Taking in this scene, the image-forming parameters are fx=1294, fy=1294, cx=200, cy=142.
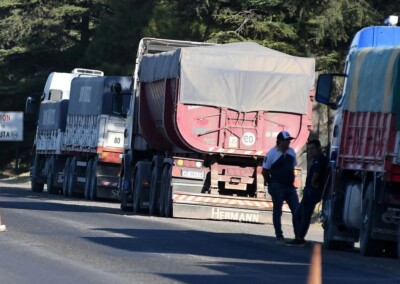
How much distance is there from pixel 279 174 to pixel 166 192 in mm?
7002

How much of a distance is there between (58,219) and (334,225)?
6572 mm

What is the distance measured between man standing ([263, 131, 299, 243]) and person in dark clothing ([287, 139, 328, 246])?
33cm

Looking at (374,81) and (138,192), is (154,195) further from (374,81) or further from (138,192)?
(374,81)

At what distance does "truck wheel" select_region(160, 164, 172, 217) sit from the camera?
2661 cm

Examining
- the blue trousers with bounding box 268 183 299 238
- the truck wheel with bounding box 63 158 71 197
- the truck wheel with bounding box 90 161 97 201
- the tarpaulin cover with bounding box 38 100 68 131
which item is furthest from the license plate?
the tarpaulin cover with bounding box 38 100 68 131

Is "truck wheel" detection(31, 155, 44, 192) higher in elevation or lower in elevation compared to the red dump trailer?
lower

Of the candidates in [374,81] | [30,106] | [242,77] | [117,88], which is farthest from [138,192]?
[30,106]

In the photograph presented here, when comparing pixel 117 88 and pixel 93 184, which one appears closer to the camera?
pixel 117 88

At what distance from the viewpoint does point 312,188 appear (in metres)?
20.0

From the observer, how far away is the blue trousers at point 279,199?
2025 cm

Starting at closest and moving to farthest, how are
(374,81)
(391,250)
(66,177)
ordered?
(374,81) < (391,250) < (66,177)

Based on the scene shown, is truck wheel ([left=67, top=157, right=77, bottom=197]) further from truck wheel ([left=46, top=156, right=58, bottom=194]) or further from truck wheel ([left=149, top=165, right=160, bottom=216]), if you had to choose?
truck wheel ([left=149, top=165, right=160, bottom=216])

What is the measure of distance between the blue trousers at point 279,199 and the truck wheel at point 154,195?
7787 millimetres

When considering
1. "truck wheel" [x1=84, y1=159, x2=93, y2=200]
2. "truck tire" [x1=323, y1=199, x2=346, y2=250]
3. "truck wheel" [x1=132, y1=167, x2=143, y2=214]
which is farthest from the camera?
"truck wheel" [x1=84, y1=159, x2=93, y2=200]
